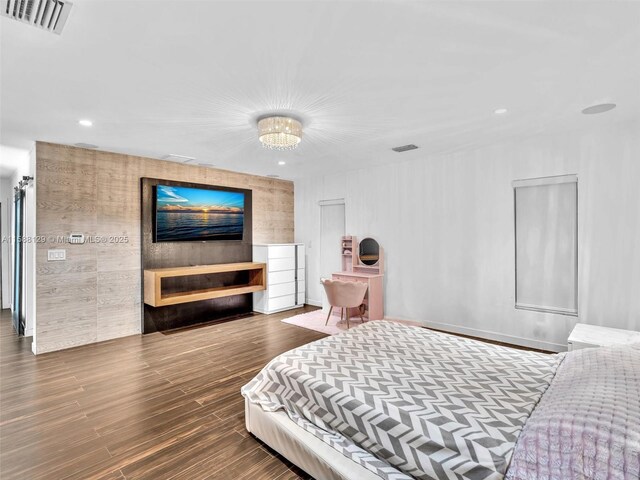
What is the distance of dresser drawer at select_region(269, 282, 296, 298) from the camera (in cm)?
608

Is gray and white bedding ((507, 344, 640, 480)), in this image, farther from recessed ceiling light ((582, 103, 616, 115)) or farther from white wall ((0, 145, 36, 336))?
white wall ((0, 145, 36, 336))

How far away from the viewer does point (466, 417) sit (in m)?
1.58

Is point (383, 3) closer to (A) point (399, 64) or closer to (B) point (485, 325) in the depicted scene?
(A) point (399, 64)

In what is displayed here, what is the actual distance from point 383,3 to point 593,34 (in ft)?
4.43

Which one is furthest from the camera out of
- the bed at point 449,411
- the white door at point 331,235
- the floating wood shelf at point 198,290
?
the white door at point 331,235

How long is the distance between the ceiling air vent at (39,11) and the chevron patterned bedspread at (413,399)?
2449 millimetres

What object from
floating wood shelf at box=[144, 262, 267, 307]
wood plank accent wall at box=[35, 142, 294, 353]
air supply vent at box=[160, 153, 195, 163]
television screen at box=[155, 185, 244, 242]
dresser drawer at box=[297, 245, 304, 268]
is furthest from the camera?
dresser drawer at box=[297, 245, 304, 268]

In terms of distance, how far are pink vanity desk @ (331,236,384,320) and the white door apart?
35 cm

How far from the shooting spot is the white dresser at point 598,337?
121 inches

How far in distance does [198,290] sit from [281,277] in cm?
155

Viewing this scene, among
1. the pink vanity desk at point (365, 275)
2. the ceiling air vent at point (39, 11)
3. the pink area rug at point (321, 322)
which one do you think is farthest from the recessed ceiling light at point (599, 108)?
the ceiling air vent at point (39, 11)

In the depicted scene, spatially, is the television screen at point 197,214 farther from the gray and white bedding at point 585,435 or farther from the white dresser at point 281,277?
the gray and white bedding at point 585,435

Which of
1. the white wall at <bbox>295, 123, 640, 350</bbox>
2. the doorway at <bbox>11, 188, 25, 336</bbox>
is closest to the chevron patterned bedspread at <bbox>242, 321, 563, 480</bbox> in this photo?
the white wall at <bbox>295, 123, 640, 350</bbox>

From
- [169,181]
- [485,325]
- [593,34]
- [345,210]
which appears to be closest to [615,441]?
[593,34]
